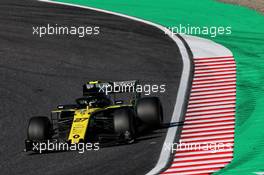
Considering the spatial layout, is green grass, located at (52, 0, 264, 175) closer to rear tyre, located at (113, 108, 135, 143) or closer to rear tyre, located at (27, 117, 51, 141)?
rear tyre, located at (113, 108, 135, 143)

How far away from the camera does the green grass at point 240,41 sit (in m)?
17.1

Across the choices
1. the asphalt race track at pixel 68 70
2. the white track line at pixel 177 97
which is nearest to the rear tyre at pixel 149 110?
the asphalt race track at pixel 68 70

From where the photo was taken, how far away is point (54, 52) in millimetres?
29234

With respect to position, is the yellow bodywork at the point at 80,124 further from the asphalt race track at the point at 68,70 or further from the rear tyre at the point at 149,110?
the rear tyre at the point at 149,110

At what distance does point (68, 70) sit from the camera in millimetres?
26641

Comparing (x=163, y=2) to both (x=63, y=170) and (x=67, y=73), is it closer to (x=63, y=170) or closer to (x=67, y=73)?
(x=67, y=73)

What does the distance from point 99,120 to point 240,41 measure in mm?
11987

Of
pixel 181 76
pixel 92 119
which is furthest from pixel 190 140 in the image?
pixel 181 76

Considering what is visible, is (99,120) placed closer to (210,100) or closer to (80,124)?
(80,124)

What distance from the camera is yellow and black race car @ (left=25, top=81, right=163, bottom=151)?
17938mm

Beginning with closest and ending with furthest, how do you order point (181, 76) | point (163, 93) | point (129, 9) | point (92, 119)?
point (92, 119) < point (163, 93) < point (181, 76) < point (129, 9)

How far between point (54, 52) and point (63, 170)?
42.8 feet

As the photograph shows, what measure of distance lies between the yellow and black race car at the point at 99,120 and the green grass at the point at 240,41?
2266mm

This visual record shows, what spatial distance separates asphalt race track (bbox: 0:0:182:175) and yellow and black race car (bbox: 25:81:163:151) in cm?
33
